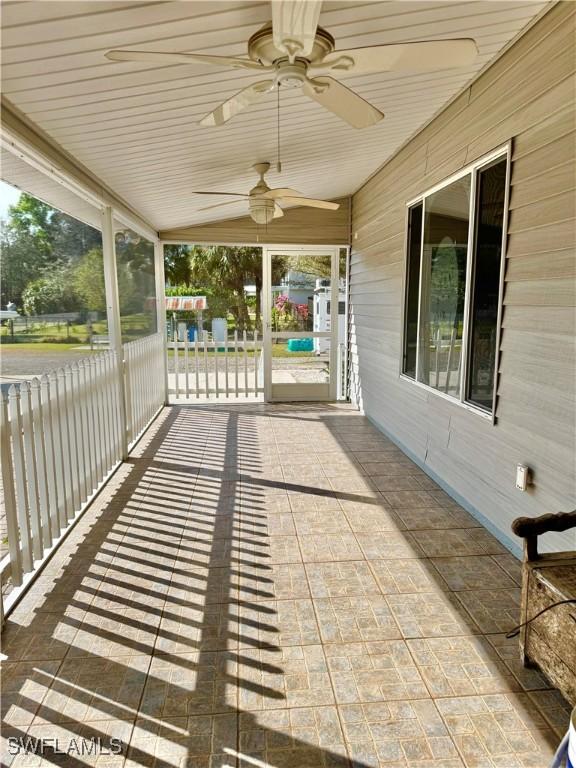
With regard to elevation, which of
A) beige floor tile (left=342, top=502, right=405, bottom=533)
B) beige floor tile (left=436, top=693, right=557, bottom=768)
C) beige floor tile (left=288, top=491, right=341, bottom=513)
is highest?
beige floor tile (left=288, top=491, right=341, bottom=513)

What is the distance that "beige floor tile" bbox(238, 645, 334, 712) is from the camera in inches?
68.6

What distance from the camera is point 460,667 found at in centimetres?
190

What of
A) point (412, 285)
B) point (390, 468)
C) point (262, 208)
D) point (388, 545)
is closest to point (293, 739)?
point (388, 545)

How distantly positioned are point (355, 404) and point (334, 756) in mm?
5234

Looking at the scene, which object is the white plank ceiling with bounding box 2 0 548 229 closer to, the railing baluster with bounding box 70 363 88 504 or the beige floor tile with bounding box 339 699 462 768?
the railing baluster with bounding box 70 363 88 504

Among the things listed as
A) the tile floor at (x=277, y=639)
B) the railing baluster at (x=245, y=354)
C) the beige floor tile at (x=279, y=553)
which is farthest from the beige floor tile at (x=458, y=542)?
the railing baluster at (x=245, y=354)

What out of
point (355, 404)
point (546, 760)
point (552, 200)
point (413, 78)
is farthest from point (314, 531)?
point (355, 404)

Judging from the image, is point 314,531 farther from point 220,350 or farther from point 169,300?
point 169,300

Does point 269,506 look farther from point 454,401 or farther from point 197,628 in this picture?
point 454,401

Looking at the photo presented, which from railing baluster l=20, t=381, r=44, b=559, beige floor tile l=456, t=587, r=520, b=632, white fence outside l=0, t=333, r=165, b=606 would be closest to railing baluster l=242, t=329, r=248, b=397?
white fence outside l=0, t=333, r=165, b=606

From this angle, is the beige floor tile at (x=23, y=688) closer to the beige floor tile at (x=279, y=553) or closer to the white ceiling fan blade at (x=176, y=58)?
the beige floor tile at (x=279, y=553)

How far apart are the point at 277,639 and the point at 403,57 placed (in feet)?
7.56

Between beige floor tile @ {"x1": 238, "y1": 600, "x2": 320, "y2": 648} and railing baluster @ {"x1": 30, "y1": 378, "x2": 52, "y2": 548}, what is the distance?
1099mm

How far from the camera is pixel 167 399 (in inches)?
270
